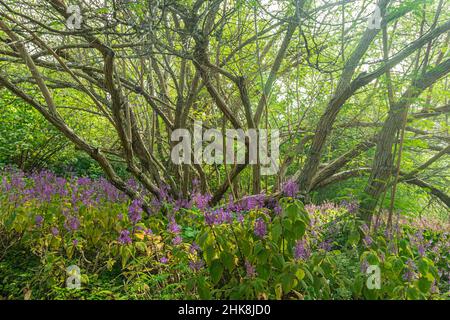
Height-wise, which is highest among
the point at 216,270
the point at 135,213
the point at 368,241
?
the point at 135,213

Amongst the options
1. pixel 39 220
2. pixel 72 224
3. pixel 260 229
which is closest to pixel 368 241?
pixel 260 229

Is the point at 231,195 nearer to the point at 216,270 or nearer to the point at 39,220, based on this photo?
the point at 39,220

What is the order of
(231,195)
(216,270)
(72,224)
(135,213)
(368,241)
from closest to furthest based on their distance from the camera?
(216,270) < (368,241) < (72,224) < (135,213) < (231,195)

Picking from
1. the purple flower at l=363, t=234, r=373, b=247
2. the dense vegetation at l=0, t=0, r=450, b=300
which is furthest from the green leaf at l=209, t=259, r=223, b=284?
the purple flower at l=363, t=234, r=373, b=247

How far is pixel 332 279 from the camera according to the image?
2.08 metres

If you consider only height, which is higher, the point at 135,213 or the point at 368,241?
the point at 135,213

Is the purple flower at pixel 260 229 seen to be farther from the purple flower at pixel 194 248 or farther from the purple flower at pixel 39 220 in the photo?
the purple flower at pixel 39 220

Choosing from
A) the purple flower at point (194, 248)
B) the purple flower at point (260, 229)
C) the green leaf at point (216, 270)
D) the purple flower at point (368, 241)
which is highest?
the purple flower at point (260, 229)

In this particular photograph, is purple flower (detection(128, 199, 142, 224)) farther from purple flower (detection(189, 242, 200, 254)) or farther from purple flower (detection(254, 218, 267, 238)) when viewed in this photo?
purple flower (detection(254, 218, 267, 238))

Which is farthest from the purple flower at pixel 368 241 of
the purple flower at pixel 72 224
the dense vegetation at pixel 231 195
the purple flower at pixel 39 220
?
the purple flower at pixel 39 220

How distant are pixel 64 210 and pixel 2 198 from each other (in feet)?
2.97
